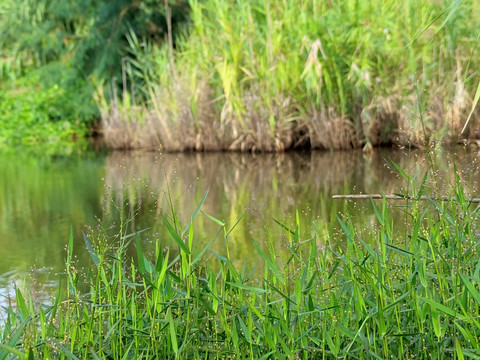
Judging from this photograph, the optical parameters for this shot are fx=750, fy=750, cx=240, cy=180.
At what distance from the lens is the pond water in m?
3.13

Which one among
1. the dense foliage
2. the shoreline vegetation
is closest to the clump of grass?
the shoreline vegetation

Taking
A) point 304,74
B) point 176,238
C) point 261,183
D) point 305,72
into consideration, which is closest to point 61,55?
point 304,74

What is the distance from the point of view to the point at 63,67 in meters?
15.9

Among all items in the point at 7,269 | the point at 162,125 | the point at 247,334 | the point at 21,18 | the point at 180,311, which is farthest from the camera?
the point at 21,18

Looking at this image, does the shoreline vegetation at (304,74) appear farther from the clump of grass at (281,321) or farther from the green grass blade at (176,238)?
the green grass blade at (176,238)

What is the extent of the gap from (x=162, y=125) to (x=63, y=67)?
696cm

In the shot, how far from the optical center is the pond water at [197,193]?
3.13 meters

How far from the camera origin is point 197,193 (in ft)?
19.9

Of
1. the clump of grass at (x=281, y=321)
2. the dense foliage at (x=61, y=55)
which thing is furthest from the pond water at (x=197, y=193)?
the dense foliage at (x=61, y=55)

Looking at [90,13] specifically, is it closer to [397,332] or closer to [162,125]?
[162,125]

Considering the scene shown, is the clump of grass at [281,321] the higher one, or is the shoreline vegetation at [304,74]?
the shoreline vegetation at [304,74]

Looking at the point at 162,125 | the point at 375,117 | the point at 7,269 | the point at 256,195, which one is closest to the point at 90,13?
the point at 162,125

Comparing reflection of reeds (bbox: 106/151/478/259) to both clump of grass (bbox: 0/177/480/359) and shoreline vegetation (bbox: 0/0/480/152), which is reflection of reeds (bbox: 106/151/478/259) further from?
clump of grass (bbox: 0/177/480/359)

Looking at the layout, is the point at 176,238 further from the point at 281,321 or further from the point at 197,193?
the point at 197,193
